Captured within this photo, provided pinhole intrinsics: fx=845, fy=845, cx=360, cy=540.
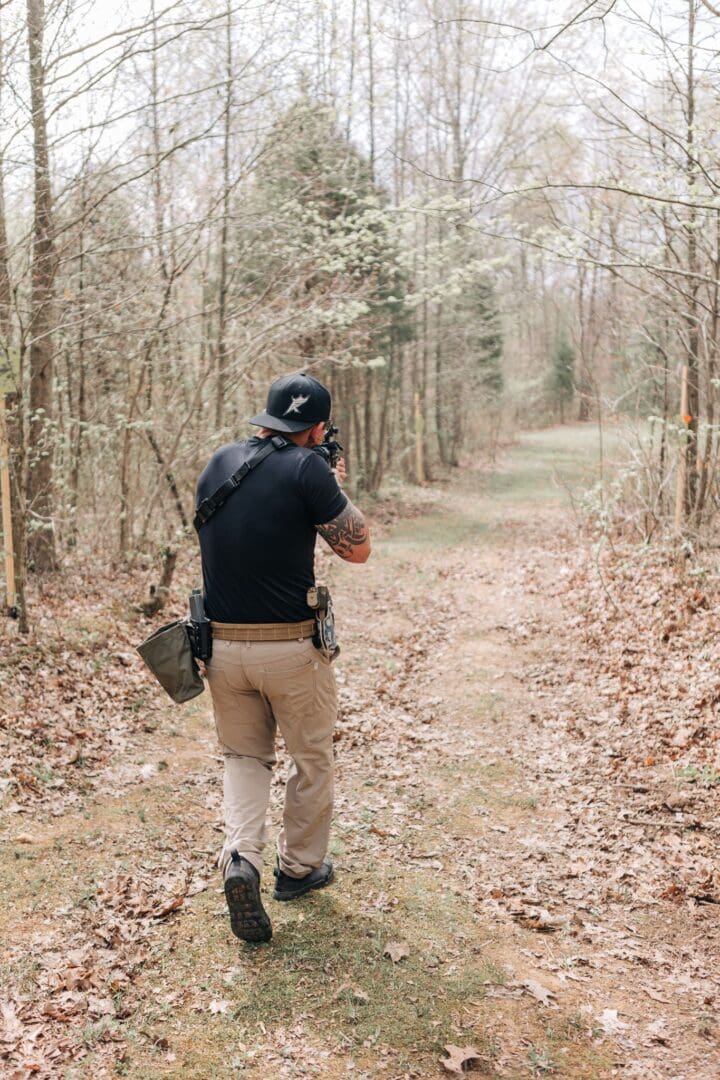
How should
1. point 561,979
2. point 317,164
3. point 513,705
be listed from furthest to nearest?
point 317,164
point 513,705
point 561,979

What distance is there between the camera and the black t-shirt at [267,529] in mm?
3508

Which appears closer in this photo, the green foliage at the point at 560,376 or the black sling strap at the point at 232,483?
the black sling strap at the point at 232,483

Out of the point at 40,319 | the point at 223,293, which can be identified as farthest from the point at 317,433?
the point at 223,293

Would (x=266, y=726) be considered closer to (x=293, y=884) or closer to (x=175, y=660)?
(x=175, y=660)

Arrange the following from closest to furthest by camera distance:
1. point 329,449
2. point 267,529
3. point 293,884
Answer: point 267,529, point 329,449, point 293,884

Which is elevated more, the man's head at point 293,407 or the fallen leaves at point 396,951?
the man's head at point 293,407

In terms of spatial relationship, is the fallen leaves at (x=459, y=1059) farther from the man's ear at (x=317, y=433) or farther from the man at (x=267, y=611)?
the man's ear at (x=317, y=433)

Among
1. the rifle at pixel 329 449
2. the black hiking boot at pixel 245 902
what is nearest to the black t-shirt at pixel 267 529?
the rifle at pixel 329 449

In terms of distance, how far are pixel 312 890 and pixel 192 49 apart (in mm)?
9695

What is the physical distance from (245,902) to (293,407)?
209 centimetres

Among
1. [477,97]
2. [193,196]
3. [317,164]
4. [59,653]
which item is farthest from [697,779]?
[477,97]

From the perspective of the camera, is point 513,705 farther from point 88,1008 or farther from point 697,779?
point 88,1008

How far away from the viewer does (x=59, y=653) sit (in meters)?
7.34

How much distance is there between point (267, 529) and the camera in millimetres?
3508
